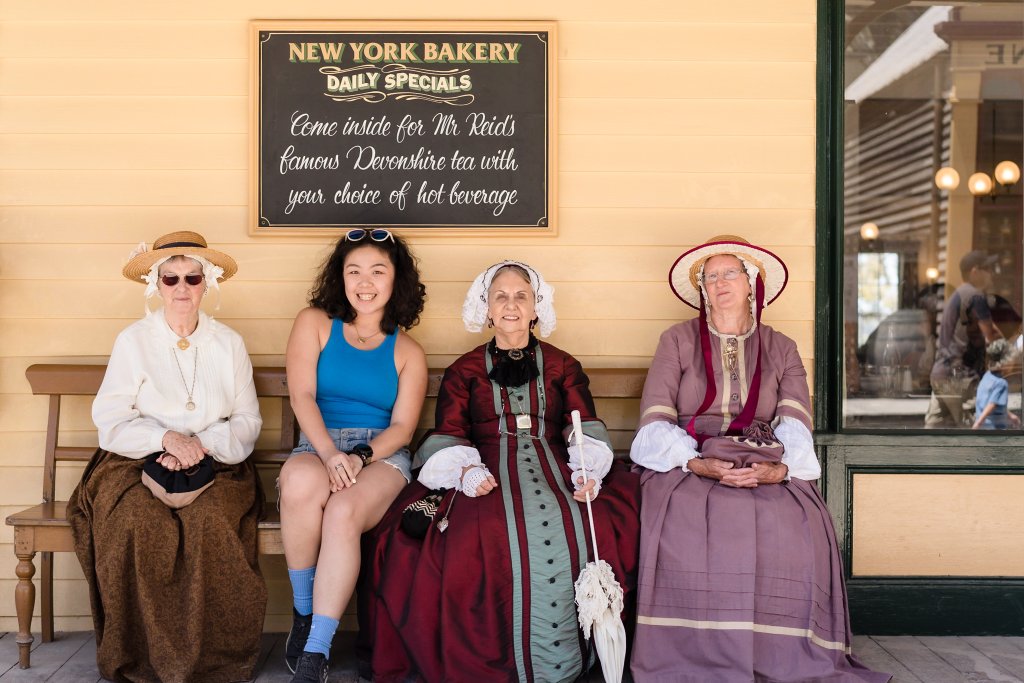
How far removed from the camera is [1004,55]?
4.35m

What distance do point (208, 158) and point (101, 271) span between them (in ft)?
2.15

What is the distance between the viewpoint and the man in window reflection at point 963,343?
4156 mm

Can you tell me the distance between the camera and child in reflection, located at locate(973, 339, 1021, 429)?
4.10m

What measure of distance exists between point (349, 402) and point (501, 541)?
90 cm

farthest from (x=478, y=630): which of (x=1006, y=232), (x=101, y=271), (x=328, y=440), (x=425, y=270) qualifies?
(x=1006, y=232)

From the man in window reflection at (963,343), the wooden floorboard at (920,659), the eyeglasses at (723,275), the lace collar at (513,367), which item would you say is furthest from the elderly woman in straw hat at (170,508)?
the man in window reflection at (963,343)

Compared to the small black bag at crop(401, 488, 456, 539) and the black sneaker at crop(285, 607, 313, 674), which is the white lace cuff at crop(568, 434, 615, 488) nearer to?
the small black bag at crop(401, 488, 456, 539)

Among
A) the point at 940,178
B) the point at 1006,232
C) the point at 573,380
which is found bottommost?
the point at 573,380

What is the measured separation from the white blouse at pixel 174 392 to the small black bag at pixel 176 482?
11 centimetres

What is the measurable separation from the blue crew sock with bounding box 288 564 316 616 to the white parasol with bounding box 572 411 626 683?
0.93m

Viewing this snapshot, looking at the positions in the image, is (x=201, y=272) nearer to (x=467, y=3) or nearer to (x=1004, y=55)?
(x=467, y=3)

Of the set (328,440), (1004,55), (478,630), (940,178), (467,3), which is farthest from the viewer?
(940,178)

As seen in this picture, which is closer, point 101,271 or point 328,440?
point 328,440

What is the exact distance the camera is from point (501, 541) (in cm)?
311
